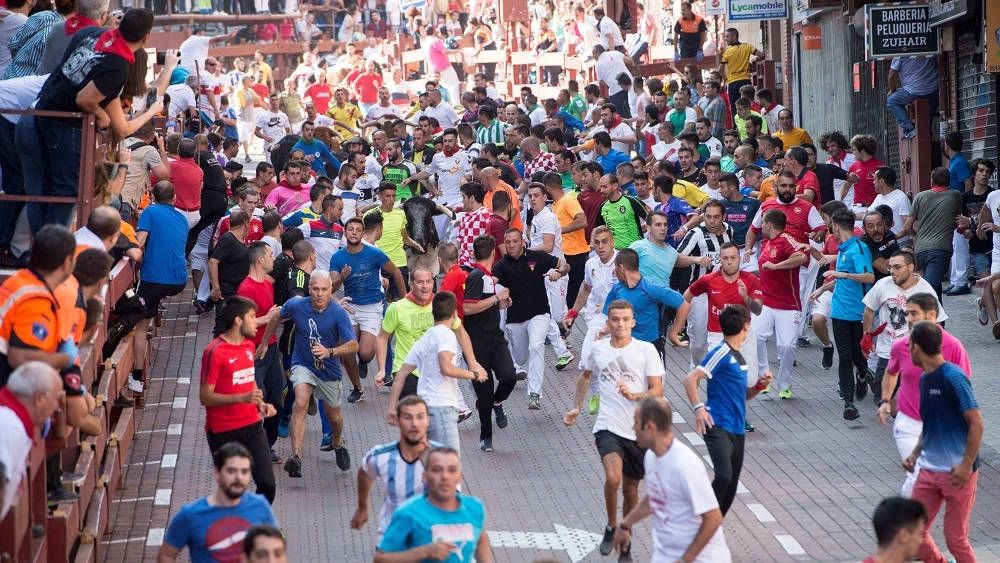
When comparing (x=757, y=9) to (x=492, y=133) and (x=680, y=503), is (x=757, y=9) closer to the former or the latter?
(x=492, y=133)

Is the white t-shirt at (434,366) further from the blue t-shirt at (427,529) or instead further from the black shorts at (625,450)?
the blue t-shirt at (427,529)

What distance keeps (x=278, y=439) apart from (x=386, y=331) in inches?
87.2

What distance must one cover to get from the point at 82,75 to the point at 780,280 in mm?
7700

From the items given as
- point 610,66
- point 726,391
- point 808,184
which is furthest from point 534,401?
point 610,66

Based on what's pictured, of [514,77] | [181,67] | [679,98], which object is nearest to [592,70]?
[514,77]

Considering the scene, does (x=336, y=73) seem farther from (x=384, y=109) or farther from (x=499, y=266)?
(x=499, y=266)

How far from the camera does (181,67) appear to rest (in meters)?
24.6

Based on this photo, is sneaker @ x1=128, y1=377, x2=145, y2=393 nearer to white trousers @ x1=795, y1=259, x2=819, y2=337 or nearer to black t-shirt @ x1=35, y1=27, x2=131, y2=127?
black t-shirt @ x1=35, y1=27, x2=131, y2=127

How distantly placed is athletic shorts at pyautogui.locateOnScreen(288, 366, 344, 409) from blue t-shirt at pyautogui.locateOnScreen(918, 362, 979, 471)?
540cm

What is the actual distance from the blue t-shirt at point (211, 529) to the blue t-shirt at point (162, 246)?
268 inches

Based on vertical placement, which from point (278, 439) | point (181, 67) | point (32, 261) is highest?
point (181, 67)

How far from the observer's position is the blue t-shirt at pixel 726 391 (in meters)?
9.68

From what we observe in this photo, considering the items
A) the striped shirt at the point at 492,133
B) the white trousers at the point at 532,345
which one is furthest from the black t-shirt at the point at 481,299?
the striped shirt at the point at 492,133

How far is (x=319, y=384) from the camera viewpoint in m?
12.4
